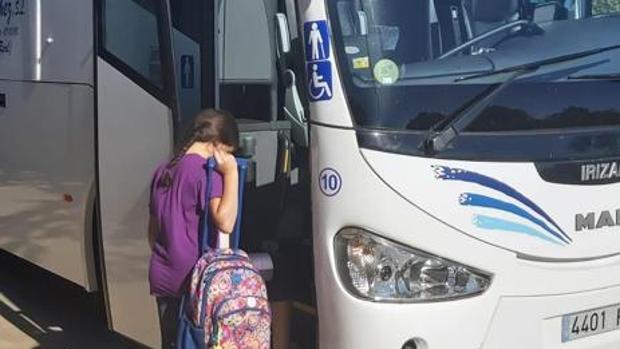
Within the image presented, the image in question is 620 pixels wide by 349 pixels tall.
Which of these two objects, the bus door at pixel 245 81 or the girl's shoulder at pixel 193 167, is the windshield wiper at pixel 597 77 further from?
the girl's shoulder at pixel 193 167

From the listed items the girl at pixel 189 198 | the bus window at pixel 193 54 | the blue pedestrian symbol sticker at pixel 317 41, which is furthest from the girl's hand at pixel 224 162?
the blue pedestrian symbol sticker at pixel 317 41

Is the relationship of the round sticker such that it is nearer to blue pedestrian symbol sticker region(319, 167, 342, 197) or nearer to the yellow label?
the yellow label

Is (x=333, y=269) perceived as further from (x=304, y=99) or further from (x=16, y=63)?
(x=16, y=63)

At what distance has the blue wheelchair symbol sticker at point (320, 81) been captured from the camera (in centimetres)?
324

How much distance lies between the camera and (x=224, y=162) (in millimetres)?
3516

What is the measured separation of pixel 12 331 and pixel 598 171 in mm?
4004

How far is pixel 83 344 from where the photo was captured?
5512 millimetres

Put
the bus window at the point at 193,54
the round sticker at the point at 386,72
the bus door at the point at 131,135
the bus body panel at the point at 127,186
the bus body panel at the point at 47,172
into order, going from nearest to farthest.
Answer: the round sticker at the point at 386,72, the bus window at the point at 193,54, the bus door at the point at 131,135, the bus body panel at the point at 127,186, the bus body panel at the point at 47,172

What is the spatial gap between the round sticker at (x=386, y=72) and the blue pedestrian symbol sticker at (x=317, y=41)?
196mm

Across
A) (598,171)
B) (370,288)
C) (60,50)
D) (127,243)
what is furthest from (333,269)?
(60,50)

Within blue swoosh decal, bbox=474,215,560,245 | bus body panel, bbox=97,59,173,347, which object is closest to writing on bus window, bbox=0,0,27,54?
bus body panel, bbox=97,59,173,347

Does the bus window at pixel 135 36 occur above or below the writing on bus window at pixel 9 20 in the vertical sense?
below

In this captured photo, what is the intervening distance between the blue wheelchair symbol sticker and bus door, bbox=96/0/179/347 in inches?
34.7

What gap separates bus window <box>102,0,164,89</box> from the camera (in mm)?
4055
